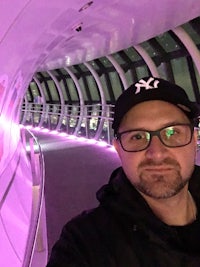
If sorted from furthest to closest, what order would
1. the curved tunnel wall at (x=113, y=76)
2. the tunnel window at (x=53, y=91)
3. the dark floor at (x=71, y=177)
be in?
the tunnel window at (x=53, y=91), the curved tunnel wall at (x=113, y=76), the dark floor at (x=71, y=177)

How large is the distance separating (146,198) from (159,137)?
0.22 meters

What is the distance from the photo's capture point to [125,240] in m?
1.40

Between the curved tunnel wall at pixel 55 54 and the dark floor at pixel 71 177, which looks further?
the dark floor at pixel 71 177

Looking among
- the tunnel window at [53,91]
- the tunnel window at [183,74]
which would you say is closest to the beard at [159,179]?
the tunnel window at [183,74]

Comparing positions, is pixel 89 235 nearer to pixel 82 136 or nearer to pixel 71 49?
pixel 71 49

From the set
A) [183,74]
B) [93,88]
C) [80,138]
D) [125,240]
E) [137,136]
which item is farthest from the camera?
[93,88]

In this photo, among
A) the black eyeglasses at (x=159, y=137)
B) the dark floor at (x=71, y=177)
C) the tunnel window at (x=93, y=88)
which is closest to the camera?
the black eyeglasses at (x=159, y=137)

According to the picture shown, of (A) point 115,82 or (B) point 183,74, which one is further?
(A) point 115,82

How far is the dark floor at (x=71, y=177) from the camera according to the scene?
206 inches

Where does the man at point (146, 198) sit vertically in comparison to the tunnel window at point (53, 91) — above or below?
below

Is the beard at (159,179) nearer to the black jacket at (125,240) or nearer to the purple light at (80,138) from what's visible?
the black jacket at (125,240)

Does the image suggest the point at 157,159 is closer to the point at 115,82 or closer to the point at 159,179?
the point at 159,179

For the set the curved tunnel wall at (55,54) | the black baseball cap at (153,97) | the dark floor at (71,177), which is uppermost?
the curved tunnel wall at (55,54)

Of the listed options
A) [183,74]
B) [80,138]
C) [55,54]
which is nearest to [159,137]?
[183,74]
